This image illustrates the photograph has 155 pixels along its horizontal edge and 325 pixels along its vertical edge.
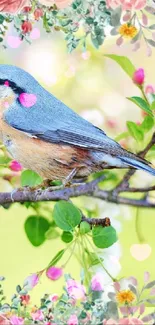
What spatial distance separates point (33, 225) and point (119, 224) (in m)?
0.12

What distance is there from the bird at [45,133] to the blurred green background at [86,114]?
0.04 metres

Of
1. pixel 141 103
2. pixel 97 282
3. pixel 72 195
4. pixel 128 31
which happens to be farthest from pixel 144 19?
pixel 97 282

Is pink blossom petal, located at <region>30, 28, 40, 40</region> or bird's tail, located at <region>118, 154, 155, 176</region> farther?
pink blossom petal, located at <region>30, 28, 40, 40</region>

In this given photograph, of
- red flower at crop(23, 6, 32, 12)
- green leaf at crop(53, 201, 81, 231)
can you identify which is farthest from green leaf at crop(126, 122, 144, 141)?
red flower at crop(23, 6, 32, 12)

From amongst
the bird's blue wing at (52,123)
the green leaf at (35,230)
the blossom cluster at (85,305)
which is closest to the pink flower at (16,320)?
the blossom cluster at (85,305)

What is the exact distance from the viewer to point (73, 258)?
40.3 inches

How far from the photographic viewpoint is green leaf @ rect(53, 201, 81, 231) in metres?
0.98

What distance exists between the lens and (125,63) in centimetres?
103

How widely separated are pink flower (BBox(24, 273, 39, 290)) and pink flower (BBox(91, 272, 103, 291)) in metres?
0.08

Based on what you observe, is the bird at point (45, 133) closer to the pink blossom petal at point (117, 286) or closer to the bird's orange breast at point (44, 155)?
the bird's orange breast at point (44, 155)

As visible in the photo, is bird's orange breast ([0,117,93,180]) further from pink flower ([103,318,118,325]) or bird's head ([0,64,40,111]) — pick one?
pink flower ([103,318,118,325])

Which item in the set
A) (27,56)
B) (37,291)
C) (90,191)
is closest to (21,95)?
(27,56)

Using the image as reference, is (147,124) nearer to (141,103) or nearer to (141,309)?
(141,103)

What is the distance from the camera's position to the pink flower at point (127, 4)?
107 cm
